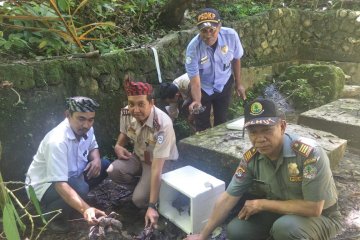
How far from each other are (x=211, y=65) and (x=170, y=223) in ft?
6.23

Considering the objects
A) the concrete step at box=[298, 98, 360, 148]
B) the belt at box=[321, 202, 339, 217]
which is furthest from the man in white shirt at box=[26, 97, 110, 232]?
the concrete step at box=[298, 98, 360, 148]

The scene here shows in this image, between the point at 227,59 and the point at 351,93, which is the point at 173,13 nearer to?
the point at 227,59

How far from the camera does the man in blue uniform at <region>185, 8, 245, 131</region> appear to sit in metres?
4.07

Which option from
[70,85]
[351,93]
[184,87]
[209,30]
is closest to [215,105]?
[184,87]

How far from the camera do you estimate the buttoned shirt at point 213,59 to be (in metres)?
4.23

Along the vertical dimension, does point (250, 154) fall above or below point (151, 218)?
above

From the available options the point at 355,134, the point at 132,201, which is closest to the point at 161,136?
the point at 132,201

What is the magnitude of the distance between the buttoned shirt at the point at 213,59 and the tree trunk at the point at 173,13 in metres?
1.39

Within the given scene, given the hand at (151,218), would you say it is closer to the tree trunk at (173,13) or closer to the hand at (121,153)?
the hand at (121,153)

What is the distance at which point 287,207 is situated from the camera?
2521 mm

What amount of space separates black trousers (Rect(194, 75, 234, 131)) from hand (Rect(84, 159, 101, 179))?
143cm

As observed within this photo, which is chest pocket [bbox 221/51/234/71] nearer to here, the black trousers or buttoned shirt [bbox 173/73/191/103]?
the black trousers

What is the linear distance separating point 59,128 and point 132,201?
1114 mm

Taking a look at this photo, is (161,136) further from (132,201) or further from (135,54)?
(135,54)
